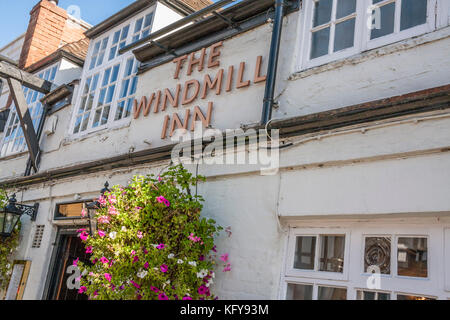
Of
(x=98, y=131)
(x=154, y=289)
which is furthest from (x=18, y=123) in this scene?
(x=154, y=289)

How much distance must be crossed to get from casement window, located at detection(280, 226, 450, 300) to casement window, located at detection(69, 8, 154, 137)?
4.66 meters

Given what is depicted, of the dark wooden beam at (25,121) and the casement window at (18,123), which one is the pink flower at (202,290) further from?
the casement window at (18,123)

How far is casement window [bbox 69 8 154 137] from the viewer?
8.09m

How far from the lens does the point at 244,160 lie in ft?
16.8

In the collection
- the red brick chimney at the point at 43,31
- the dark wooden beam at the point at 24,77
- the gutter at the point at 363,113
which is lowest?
the gutter at the point at 363,113

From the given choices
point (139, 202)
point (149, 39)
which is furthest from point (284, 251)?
point (149, 39)

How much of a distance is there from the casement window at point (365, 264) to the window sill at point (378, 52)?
1.91m

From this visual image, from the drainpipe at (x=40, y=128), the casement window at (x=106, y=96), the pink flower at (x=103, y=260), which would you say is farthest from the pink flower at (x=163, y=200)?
the drainpipe at (x=40, y=128)

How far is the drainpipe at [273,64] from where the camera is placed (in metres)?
5.09

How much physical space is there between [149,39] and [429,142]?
5238 mm

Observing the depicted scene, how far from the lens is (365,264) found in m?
3.91

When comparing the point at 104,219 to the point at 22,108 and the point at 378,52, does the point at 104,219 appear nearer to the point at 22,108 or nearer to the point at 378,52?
the point at 378,52

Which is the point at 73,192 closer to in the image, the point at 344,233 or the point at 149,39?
the point at 149,39

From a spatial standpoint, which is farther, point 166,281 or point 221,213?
point 221,213
